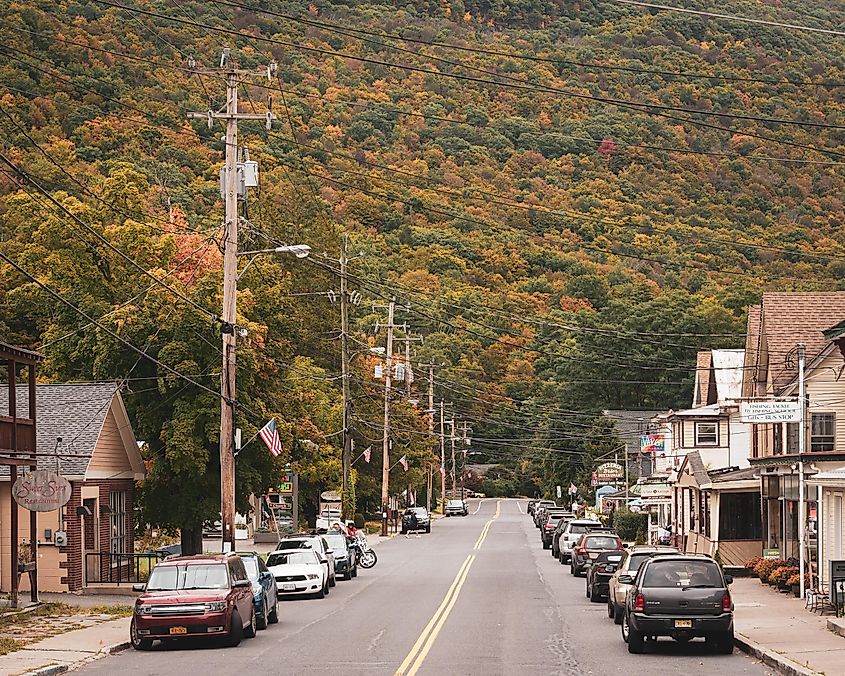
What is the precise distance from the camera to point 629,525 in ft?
242

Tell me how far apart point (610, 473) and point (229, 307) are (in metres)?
60.0

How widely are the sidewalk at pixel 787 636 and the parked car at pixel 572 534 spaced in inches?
692

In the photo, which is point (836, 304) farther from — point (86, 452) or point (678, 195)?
point (678, 195)

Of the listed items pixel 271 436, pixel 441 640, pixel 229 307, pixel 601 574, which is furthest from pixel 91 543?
pixel 441 640

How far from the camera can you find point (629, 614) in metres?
21.6

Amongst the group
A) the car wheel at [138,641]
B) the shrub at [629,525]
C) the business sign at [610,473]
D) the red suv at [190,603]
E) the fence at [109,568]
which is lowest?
the shrub at [629,525]

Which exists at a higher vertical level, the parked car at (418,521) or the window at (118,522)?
the window at (118,522)

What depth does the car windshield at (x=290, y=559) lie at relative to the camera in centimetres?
3616

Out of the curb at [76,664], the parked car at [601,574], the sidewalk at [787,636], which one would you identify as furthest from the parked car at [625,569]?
the curb at [76,664]

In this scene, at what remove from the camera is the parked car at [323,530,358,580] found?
141ft

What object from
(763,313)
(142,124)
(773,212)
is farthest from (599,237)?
(763,313)

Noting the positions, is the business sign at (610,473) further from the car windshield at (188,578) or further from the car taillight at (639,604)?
the car taillight at (639,604)

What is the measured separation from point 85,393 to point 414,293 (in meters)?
58.4

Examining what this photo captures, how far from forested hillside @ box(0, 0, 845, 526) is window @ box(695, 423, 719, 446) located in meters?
12.8
